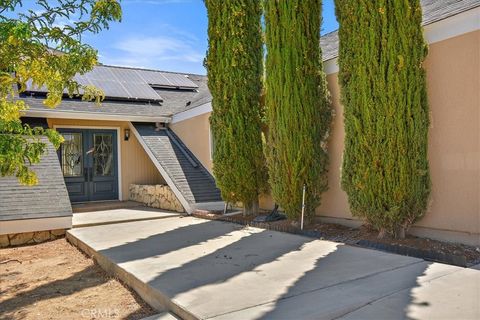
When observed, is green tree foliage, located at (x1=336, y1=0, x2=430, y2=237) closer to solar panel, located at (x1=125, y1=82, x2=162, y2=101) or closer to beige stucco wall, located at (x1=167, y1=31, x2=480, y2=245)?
beige stucco wall, located at (x1=167, y1=31, x2=480, y2=245)

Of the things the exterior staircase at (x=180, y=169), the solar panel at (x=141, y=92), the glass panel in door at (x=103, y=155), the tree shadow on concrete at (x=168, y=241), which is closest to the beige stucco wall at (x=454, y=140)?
the tree shadow on concrete at (x=168, y=241)

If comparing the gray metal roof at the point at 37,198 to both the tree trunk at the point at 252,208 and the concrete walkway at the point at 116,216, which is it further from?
the tree trunk at the point at 252,208

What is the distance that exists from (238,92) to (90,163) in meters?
6.73

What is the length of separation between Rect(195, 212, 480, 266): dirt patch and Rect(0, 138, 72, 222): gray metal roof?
12.7ft

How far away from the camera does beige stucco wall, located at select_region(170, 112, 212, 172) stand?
11.5 meters

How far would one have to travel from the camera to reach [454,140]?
5.30 m

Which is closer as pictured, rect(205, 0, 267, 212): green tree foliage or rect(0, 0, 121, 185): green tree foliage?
rect(0, 0, 121, 185): green tree foliage

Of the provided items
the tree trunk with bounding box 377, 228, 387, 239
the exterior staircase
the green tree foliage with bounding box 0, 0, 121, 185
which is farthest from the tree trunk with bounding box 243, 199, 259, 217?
the green tree foliage with bounding box 0, 0, 121, 185

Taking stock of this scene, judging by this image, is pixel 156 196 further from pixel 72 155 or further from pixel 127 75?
pixel 127 75

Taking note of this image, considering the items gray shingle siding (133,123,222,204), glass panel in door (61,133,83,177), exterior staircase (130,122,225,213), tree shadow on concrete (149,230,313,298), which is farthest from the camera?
glass panel in door (61,133,83,177)

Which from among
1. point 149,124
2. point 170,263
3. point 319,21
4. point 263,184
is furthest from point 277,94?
point 149,124

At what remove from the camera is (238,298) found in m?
3.48

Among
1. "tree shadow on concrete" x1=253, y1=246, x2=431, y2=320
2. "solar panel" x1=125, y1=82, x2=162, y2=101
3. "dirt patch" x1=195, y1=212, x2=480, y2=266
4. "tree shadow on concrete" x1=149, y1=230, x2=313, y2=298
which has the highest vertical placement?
"solar panel" x1=125, y1=82, x2=162, y2=101

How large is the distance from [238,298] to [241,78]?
231 inches
